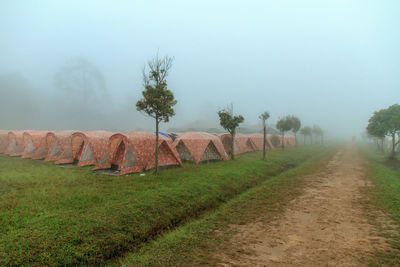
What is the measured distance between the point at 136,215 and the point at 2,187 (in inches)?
355

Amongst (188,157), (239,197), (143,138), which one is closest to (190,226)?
(239,197)

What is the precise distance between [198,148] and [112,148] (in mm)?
8564

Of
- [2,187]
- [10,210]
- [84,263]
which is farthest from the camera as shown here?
[2,187]

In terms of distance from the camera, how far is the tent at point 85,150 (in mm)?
18516

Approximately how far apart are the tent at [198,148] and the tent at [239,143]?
816 cm

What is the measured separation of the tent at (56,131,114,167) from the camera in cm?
1852

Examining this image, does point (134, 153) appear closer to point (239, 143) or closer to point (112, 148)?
point (112, 148)

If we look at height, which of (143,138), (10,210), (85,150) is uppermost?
(143,138)

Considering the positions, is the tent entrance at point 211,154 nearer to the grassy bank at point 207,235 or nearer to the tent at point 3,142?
the grassy bank at point 207,235

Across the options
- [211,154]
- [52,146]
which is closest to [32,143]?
[52,146]

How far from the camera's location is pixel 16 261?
16.6 feet

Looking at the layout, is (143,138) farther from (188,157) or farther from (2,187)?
(2,187)

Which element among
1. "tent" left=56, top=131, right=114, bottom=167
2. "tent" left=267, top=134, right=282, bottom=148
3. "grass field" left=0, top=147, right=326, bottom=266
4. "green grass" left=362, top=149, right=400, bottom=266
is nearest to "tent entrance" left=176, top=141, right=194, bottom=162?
"grass field" left=0, top=147, right=326, bottom=266

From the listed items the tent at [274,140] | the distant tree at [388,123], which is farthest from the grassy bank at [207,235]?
the tent at [274,140]
